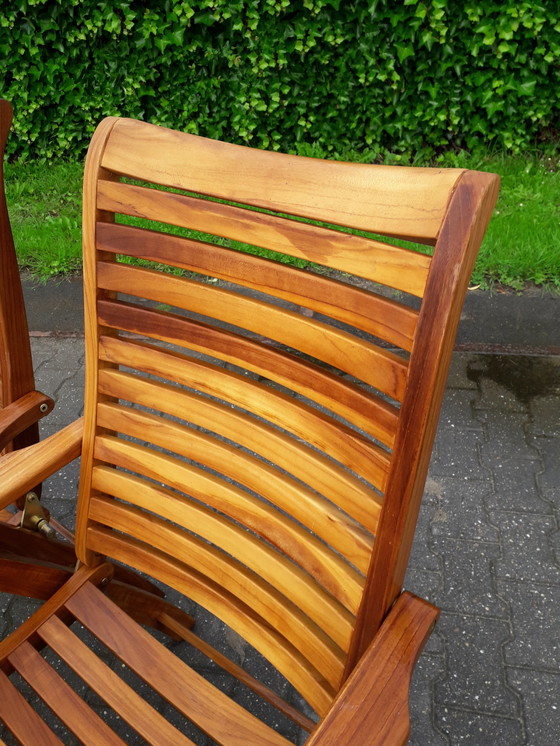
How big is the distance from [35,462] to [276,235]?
26.0 inches

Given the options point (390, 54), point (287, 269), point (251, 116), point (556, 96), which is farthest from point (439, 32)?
point (287, 269)

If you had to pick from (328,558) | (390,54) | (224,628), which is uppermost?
(390,54)

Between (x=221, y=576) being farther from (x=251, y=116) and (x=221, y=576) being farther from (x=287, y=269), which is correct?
(x=251, y=116)

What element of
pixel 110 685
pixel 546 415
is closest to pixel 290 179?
pixel 110 685

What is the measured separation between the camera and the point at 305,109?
4125 millimetres

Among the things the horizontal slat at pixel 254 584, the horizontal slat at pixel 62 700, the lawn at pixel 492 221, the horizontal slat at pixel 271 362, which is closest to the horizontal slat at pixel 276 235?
the horizontal slat at pixel 271 362

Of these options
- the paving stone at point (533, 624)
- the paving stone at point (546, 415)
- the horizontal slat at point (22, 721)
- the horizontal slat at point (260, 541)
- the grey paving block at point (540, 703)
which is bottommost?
the grey paving block at point (540, 703)

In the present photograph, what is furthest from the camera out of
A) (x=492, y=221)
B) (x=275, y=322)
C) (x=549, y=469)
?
(x=492, y=221)

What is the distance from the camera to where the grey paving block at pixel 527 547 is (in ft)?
7.04

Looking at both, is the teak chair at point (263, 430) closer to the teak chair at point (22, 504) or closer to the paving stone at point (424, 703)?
→ the teak chair at point (22, 504)

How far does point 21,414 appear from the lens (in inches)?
63.4

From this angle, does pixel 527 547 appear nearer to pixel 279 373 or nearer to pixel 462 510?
pixel 462 510

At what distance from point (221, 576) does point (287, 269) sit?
1.97 feet

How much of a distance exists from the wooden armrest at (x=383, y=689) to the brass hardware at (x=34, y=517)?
921 millimetres
